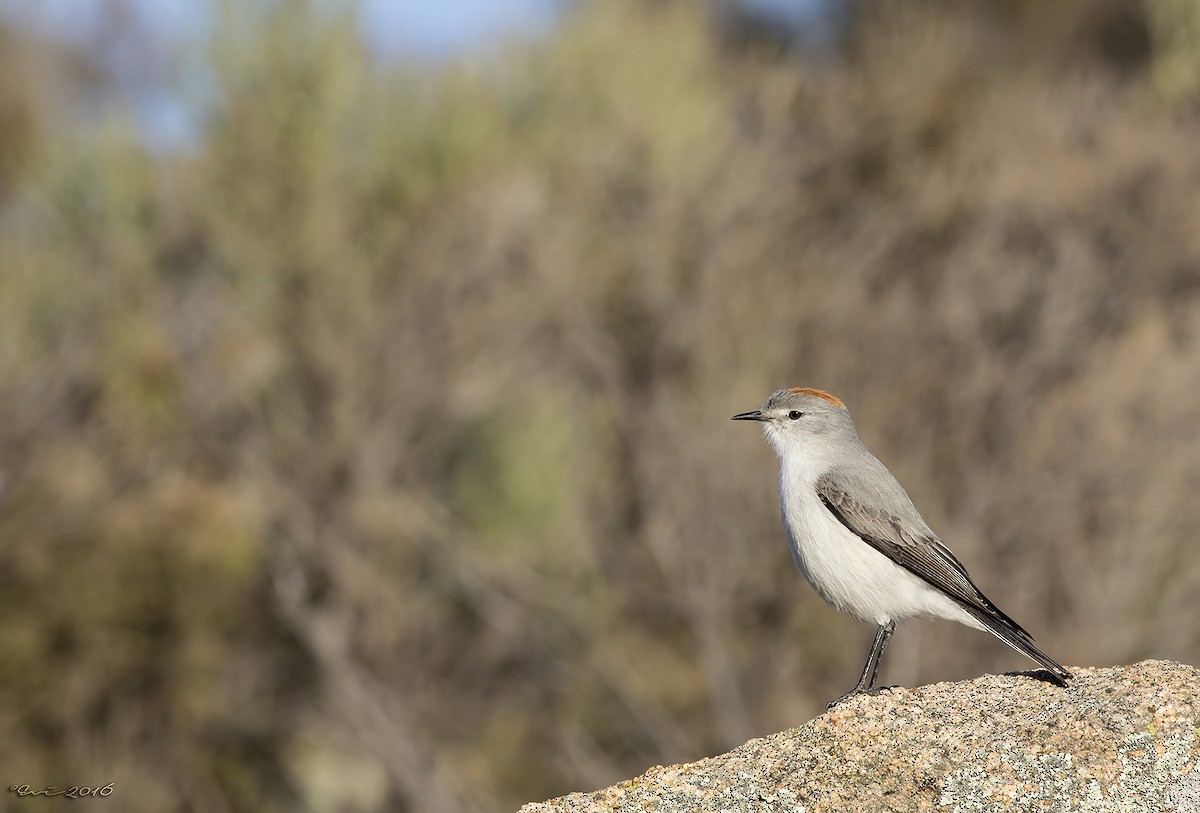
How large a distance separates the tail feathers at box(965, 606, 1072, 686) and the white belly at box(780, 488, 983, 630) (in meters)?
0.15

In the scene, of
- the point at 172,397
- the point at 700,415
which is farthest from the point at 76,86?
the point at 700,415

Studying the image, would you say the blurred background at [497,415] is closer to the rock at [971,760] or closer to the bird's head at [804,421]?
the bird's head at [804,421]

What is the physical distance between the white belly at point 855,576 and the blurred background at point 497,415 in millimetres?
11944

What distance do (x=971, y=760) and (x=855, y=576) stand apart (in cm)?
211

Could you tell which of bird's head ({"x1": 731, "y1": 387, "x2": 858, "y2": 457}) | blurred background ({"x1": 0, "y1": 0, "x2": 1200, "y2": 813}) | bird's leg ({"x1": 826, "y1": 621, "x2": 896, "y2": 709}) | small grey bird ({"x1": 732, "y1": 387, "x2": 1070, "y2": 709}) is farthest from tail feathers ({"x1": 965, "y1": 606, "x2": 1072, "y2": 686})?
blurred background ({"x1": 0, "y1": 0, "x2": 1200, "y2": 813})

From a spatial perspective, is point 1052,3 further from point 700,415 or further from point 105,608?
point 105,608

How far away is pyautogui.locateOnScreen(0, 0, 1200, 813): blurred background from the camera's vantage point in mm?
19109

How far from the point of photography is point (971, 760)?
4180mm

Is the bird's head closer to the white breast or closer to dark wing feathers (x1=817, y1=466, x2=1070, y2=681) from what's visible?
dark wing feathers (x1=817, y1=466, x2=1070, y2=681)

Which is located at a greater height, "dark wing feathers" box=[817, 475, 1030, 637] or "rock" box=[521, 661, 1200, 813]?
"dark wing feathers" box=[817, 475, 1030, 637]

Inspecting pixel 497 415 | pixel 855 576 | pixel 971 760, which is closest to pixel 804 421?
pixel 855 576

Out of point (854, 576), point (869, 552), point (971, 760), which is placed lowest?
point (971, 760)

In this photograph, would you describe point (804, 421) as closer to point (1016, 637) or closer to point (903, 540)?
point (903, 540)

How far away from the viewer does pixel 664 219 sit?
857 inches
